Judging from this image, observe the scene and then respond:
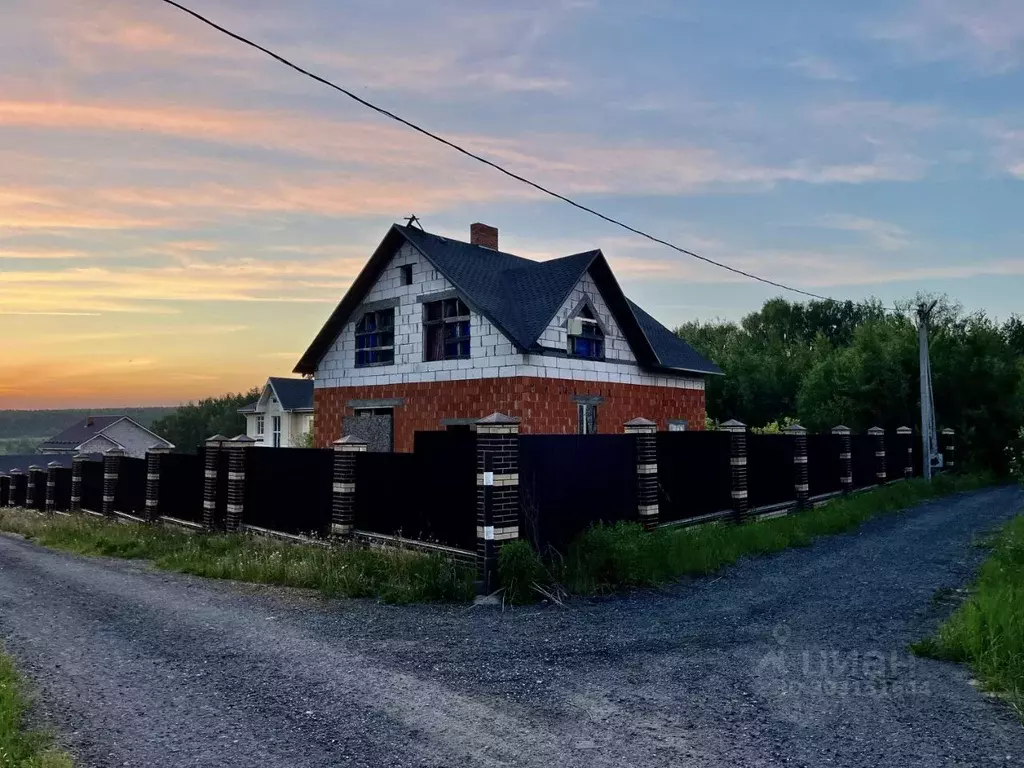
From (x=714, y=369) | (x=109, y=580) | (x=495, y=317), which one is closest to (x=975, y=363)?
(x=714, y=369)

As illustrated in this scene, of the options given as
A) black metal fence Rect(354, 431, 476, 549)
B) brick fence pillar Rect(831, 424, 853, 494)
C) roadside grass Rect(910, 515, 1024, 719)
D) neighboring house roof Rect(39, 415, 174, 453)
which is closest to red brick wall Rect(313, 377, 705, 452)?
black metal fence Rect(354, 431, 476, 549)

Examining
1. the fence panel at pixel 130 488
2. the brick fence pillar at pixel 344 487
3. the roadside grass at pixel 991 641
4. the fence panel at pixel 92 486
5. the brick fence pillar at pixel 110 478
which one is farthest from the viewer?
the fence panel at pixel 92 486

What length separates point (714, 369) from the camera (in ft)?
75.1

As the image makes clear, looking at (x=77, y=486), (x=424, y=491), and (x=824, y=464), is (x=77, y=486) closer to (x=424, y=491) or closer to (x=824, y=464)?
(x=424, y=491)

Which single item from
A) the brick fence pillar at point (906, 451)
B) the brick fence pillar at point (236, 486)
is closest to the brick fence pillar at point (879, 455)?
the brick fence pillar at point (906, 451)

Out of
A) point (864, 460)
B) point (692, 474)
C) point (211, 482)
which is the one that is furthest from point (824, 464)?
point (211, 482)

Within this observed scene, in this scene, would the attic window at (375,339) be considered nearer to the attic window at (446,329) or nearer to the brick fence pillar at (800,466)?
the attic window at (446,329)

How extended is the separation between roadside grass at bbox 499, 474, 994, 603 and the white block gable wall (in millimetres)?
5837

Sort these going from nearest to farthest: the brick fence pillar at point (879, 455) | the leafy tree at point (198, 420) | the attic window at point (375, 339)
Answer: the attic window at point (375, 339)
the brick fence pillar at point (879, 455)
the leafy tree at point (198, 420)

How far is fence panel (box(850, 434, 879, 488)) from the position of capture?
2148cm

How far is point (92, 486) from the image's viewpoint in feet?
75.6

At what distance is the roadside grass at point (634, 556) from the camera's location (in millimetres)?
9508

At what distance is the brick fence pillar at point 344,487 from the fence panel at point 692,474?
17.7 ft

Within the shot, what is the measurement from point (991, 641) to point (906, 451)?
21536 millimetres
